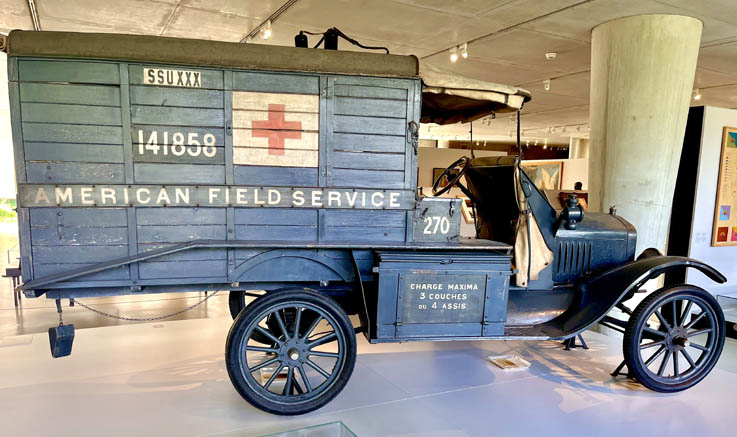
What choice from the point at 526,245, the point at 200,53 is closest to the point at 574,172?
the point at 526,245

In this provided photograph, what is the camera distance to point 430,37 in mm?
6508

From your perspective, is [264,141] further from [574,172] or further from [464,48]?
[574,172]

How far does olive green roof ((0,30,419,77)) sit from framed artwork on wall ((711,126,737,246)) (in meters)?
5.70

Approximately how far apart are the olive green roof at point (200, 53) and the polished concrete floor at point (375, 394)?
2.18 meters

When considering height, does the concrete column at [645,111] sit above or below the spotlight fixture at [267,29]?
below

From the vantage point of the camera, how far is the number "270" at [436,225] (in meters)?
3.26

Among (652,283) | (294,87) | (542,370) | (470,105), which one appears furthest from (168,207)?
(652,283)

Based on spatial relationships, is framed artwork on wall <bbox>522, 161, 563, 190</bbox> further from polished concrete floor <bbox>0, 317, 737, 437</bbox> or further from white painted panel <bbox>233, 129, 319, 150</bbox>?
white painted panel <bbox>233, 129, 319, 150</bbox>

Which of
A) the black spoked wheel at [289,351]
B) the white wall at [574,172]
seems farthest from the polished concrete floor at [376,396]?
the white wall at [574,172]

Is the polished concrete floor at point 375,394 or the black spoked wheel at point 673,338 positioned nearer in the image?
the polished concrete floor at point 375,394

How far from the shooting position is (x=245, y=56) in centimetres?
290

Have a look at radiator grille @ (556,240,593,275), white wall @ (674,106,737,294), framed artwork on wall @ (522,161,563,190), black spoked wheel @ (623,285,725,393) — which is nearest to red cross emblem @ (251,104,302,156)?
radiator grille @ (556,240,593,275)

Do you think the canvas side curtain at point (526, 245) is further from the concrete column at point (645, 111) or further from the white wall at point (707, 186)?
the white wall at point (707, 186)

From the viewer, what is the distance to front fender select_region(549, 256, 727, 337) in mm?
3412
